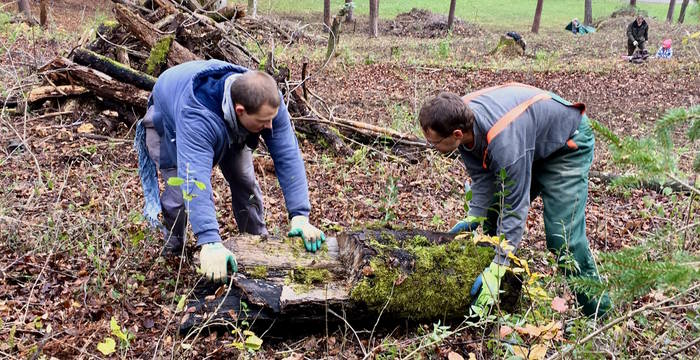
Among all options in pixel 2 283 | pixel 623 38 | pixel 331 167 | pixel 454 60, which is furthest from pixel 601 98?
pixel 623 38

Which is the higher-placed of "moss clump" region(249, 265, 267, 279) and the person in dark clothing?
the person in dark clothing

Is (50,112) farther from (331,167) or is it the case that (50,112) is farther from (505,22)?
(505,22)

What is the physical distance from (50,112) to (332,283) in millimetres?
5107

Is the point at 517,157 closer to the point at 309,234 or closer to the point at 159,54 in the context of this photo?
the point at 309,234

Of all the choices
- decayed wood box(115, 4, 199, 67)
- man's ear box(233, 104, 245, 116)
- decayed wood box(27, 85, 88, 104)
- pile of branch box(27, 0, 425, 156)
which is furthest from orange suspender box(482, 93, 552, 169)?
decayed wood box(27, 85, 88, 104)

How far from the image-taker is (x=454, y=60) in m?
14.6

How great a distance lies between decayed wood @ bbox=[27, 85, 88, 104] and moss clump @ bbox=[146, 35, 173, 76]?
88cm

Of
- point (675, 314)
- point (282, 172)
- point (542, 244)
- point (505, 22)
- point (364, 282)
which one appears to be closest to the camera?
point (364, 282)

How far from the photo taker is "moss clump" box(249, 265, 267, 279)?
3066mm

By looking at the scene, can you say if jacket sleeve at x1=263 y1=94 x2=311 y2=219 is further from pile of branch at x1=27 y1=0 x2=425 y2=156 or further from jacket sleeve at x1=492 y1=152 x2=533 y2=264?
pile of branch at x1=27 y1=0 x2=425 y2=156

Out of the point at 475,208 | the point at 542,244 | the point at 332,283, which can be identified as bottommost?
the point at 542,244

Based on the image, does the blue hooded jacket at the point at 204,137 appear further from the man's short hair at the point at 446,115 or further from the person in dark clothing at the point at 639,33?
the person in dark clothing at the point at 639,33

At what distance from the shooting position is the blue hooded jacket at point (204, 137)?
119 inches

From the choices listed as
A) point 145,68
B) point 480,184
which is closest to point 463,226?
point 480,184
